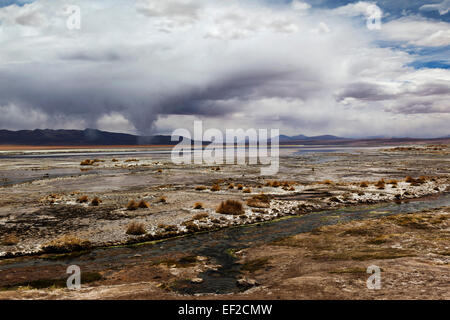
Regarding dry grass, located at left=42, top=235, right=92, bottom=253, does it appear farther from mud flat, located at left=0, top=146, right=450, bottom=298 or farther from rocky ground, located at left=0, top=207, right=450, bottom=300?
rocky ground, located at left=0, top=207, right=450, bottom=300

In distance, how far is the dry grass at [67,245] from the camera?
1470cm

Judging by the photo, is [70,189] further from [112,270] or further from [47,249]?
[112,270]

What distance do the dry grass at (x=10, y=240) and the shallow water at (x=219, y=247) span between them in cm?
261

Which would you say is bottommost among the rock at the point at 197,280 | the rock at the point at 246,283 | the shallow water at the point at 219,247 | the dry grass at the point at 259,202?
the shallow water at the point at 219,247

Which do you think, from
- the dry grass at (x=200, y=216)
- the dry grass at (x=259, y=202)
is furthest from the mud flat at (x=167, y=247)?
the dry grass at (x=259, y=202)

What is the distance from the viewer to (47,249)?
48.1 ft

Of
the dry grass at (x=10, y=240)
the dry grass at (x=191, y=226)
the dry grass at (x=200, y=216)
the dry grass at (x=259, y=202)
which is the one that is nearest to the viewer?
the dry grass at (x=10, y=240)

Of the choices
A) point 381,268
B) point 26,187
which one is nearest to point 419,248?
point 381,268

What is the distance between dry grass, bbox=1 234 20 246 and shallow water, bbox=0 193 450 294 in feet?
8.56

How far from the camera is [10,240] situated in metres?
15.4

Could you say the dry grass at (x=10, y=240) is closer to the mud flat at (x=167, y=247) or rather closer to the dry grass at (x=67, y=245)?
the mud flat at (x=167, y=247)

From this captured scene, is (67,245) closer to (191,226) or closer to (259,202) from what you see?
(191,226)

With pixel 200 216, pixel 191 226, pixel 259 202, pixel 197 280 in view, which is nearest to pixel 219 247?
pixel 191 226

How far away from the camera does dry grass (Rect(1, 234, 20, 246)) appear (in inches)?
596
